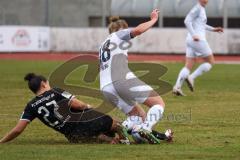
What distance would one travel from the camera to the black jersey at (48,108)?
1091 centimetres

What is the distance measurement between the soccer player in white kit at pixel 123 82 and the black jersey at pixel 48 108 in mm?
756

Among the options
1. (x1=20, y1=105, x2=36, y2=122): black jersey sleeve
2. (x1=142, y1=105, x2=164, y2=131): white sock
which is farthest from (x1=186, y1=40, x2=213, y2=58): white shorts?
(x1=20, y1=105, x2=36, y2=122): black jersey sleeve

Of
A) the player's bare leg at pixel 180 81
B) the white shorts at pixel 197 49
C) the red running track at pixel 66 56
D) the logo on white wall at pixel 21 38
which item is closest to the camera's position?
the player's bare leg at pixel 180 81

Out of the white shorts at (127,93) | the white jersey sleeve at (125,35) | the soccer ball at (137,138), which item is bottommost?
Answer: the soccer ball at (137,138)

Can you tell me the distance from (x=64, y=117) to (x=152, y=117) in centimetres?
122

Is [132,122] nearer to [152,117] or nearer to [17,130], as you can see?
[152,117]

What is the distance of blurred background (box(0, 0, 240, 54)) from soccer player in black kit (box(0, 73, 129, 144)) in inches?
1240

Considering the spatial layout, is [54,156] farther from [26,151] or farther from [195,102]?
[195,102]

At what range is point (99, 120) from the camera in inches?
444

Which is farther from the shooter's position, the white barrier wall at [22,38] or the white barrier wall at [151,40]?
the white barrier wall at [151,40]

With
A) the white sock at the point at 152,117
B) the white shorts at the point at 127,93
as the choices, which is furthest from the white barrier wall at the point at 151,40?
the white sock at the point at 152,117

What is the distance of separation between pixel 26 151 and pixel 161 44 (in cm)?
3323

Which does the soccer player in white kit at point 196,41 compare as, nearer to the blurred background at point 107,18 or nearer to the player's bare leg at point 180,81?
the player's bare leg at point 180,81

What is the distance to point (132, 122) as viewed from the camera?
11.4 metres
